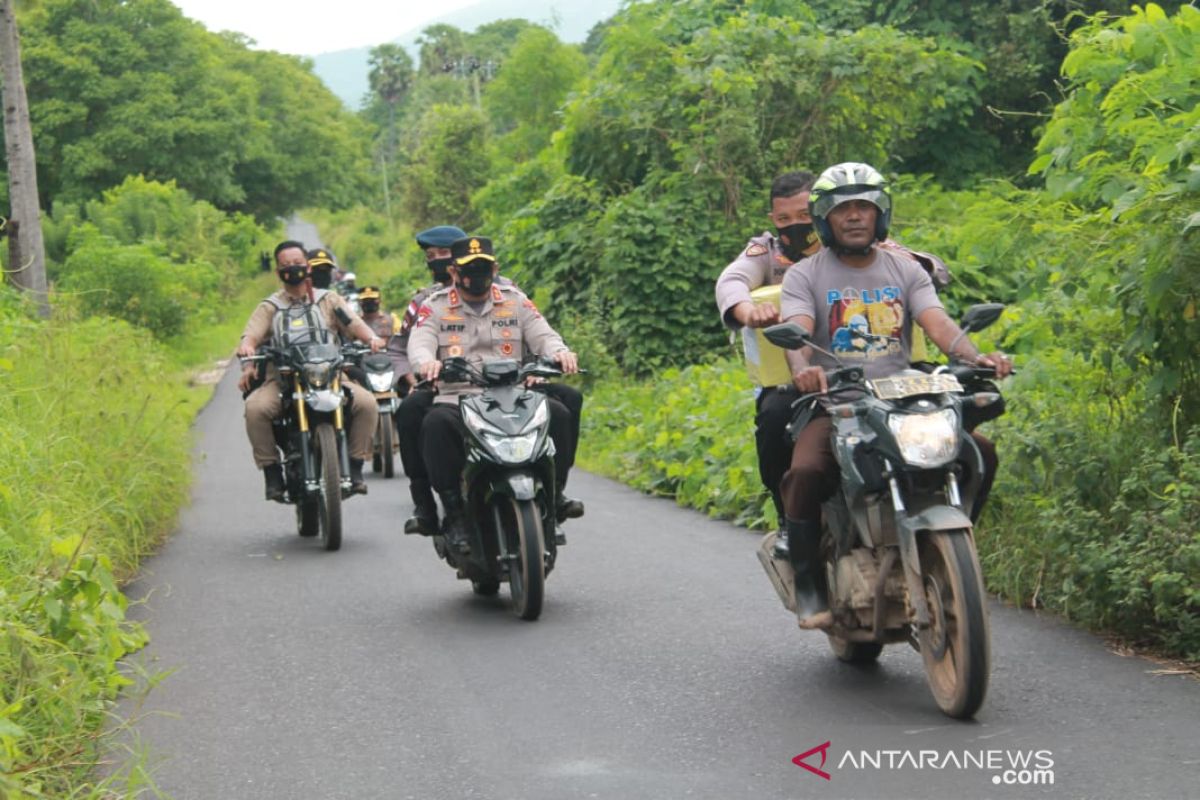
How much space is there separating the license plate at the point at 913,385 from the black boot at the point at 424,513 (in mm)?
3952

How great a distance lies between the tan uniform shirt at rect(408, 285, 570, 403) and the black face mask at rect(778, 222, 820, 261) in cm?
225

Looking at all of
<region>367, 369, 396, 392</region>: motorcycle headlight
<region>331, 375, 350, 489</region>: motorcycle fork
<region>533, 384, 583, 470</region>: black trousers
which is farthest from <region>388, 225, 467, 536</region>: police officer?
<region>367, 369, 396, 392</region>: motorcycle headlight

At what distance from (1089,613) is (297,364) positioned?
240 inches

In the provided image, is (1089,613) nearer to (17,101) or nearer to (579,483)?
(579,483)

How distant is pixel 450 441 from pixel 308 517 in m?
3.52

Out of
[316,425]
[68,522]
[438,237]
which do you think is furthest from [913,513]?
[438,237]

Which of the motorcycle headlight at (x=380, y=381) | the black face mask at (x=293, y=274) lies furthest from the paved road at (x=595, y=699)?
the motorcycle headlight at (x=380, y=381)

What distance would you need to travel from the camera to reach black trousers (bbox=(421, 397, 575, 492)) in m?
8.86

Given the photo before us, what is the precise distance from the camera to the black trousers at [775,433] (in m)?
6.75

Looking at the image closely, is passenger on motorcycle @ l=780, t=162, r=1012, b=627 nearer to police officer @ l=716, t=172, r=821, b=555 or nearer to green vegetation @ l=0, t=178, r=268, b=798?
police officer @ l=716, t=172, r=821, b=555

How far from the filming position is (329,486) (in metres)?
11.2

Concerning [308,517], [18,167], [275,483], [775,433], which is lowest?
[308,517]

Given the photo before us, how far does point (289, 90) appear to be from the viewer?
283ft

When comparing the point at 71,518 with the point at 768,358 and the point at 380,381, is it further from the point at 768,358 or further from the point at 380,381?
the point at 380,381
